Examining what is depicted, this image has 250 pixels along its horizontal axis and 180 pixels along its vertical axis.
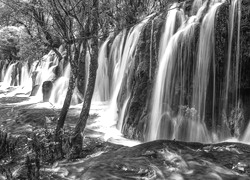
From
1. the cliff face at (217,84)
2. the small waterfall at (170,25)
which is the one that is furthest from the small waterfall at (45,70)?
the cliff face at (217,84)

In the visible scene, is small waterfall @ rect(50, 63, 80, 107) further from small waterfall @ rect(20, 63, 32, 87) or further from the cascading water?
small waterfall @ rect(20, 63, 32, 87)

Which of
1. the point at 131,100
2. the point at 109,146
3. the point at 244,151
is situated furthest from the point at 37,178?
the point at 131,100

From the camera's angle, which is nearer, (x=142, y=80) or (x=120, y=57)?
(x=142, y=80)

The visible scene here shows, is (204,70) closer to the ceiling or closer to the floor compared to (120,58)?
closer to the floor

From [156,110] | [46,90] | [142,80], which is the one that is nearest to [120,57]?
[142,80]

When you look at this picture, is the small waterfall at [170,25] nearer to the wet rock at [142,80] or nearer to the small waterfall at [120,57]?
the wet rock at [142,80]

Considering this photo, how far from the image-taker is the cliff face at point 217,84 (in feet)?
24.0

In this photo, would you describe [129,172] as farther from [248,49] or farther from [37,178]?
[248,49]

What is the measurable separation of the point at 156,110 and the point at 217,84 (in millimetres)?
2029

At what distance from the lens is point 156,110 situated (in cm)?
827

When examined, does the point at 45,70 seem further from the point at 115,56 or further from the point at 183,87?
the point at 183,87

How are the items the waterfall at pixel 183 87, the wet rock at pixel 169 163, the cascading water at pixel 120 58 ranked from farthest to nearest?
the cascading water at pixel 120 58
the waterfall at pixel 183 87
the wet rock at pixel 169 163

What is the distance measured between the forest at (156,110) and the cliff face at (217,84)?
0.03 meters

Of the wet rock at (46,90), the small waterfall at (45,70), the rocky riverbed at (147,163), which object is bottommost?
the rocky riverbed at (147,163)
